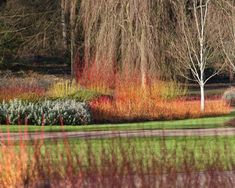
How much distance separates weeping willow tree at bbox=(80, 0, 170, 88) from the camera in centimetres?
3136

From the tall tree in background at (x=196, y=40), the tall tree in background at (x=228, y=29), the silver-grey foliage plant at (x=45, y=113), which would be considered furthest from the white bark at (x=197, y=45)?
the silver-grey foliage plant at (x=45, y=113)

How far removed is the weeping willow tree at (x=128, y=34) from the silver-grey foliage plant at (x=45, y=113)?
281 inches

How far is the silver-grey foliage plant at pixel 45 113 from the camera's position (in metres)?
23.2

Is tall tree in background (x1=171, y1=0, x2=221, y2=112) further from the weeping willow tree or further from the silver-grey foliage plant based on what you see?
the silver-grey foliage plant

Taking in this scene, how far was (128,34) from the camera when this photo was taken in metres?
31.9

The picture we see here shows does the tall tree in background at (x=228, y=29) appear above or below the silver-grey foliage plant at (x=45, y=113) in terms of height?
above

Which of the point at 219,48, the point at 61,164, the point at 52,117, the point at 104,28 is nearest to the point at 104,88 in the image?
the point at 104,28

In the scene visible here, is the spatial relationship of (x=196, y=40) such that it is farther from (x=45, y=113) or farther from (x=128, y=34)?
(x=45, y=113)

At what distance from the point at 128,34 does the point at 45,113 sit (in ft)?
31.7

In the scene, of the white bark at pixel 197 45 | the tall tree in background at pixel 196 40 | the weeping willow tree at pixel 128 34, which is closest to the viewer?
the white bark at pixel 197 45

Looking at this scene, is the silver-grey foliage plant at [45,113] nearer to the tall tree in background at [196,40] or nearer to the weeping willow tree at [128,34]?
the weeping willow tree at [128,34]

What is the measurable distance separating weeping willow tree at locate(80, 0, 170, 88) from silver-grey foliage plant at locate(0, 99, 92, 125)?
23.4 feet

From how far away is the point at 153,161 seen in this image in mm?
7297

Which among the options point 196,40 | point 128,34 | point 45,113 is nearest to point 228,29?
point 196,40
